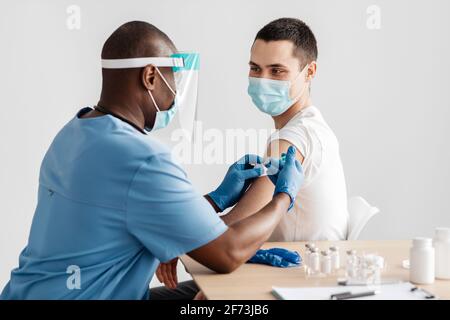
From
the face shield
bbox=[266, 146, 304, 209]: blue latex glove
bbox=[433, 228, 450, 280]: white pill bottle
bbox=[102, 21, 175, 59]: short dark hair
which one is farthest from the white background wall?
bbox=[433, 228, 450, 280]: white pill bottle

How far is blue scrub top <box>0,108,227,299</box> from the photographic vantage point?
1.48 metres

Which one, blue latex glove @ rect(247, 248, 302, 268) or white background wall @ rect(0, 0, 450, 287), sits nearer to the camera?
blue latex glove @ rect(247, 248, 302, 268)

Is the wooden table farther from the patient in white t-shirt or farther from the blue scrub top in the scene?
the patient in white t-shirt

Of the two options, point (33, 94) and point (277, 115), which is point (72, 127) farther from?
point (33, 94)

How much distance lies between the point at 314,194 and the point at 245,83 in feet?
4.59

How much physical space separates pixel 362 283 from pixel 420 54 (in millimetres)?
2443

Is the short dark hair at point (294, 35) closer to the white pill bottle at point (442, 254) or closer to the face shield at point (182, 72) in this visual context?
the face shield at point (182, 72)

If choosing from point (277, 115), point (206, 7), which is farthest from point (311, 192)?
point (206, 7)

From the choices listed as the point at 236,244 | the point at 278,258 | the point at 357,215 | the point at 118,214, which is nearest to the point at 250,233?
the point at 236,244

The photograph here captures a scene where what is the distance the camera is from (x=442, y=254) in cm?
158

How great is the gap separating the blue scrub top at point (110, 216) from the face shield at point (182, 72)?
6.8 inches

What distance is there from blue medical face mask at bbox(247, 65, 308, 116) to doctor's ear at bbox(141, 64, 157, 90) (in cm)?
77

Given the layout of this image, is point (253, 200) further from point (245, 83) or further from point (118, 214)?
point (245, 83)

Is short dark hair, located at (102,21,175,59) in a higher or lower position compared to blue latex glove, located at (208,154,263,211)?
higher
